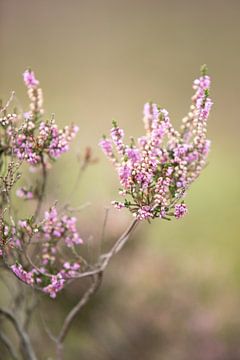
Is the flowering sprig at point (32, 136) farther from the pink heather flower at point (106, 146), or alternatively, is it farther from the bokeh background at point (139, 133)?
the bokeh background at point (139, 133)

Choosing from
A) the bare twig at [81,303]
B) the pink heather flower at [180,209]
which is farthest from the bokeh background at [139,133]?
the pink heather flower at [180,209]

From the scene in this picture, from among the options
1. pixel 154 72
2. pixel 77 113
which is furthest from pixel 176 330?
pixel 154 72

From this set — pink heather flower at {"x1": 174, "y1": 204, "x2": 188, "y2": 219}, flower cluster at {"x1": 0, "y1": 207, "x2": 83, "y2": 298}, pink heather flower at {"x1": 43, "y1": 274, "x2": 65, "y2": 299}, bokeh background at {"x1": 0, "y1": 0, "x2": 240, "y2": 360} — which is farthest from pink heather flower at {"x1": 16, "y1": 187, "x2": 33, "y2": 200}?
bokeh background at {"x1": 0, "y1": 0, "x2": 240, "y2": 360}

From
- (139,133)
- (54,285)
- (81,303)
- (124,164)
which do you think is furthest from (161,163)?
(139,133)

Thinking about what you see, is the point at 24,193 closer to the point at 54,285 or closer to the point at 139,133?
the point at 54,285

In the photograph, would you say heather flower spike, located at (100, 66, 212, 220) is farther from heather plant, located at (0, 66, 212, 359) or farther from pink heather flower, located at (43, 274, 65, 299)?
pink heather flower, located at (43, 274, 65, 299)

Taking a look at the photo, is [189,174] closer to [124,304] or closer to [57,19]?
[124,304]
